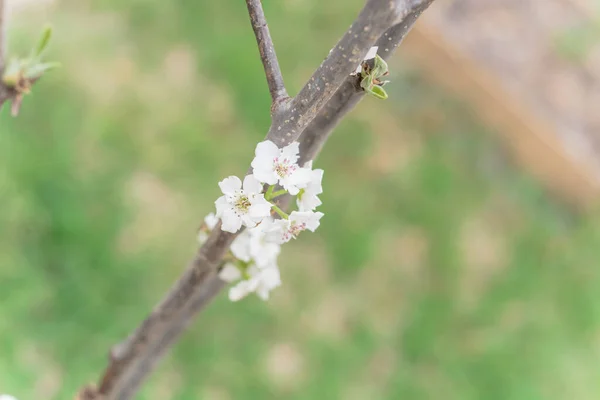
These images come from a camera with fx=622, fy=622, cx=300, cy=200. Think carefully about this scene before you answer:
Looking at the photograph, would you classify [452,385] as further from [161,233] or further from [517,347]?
[161,233]

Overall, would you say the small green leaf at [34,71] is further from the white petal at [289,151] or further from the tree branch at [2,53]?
the white petal at [289,151]

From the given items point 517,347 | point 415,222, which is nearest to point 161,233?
point 415,222

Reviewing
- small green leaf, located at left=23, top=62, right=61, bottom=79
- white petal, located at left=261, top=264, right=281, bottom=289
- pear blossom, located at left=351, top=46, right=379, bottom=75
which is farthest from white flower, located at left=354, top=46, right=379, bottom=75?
small green leaf, located at left=23, top=62, right=61, bottom=79

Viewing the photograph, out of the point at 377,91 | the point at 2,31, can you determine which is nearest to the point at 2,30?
the point at 2,31

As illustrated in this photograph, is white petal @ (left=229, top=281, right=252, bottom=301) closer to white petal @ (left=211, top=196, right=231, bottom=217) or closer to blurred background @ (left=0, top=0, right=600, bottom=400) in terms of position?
white petal @ (left=211, top=196, right=231, bottom=217)

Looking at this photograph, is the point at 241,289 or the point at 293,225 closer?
the point at 293,225

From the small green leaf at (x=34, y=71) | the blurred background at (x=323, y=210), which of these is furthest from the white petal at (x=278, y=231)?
the blurred background at (x=323, y=210)

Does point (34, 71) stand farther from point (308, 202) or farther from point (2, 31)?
point (308, 202)
